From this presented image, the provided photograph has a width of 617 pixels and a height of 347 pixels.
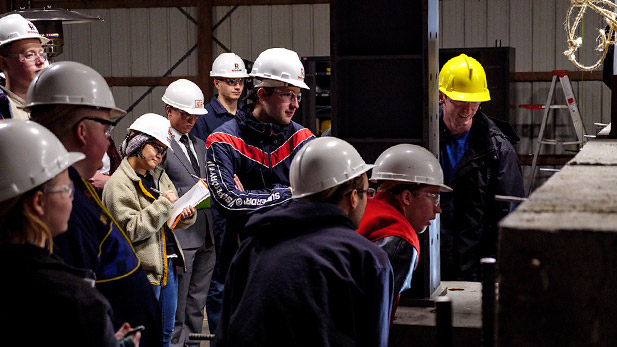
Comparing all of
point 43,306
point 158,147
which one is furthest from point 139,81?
point 43,306

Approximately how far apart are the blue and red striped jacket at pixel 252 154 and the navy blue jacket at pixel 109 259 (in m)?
1.91

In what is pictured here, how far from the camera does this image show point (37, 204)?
Answer: 2.09 meters

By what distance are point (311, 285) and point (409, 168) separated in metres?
1.34

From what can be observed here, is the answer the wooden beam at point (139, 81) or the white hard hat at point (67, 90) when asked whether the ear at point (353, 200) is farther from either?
the wooden beam at point (139, 81)

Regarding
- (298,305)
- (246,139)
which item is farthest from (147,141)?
(298,305)

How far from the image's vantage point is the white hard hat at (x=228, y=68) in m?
8.19

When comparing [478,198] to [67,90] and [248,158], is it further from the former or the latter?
[67,90]

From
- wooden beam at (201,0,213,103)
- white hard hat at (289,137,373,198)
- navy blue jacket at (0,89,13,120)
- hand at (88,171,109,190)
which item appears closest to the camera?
white hard hat at (289,137,373,198)

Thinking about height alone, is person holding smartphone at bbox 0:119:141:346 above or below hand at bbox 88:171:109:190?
above

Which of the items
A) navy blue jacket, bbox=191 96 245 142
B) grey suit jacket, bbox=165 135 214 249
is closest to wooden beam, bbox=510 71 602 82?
navy blue jacket, bbox=191 96 245 142

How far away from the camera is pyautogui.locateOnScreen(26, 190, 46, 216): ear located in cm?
208

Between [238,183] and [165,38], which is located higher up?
[165,38]

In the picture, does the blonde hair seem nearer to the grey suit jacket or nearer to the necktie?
the grey suit jacket

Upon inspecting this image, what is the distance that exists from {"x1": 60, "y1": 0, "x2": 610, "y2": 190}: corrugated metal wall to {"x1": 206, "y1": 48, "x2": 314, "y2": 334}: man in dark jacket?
34.6 feet
